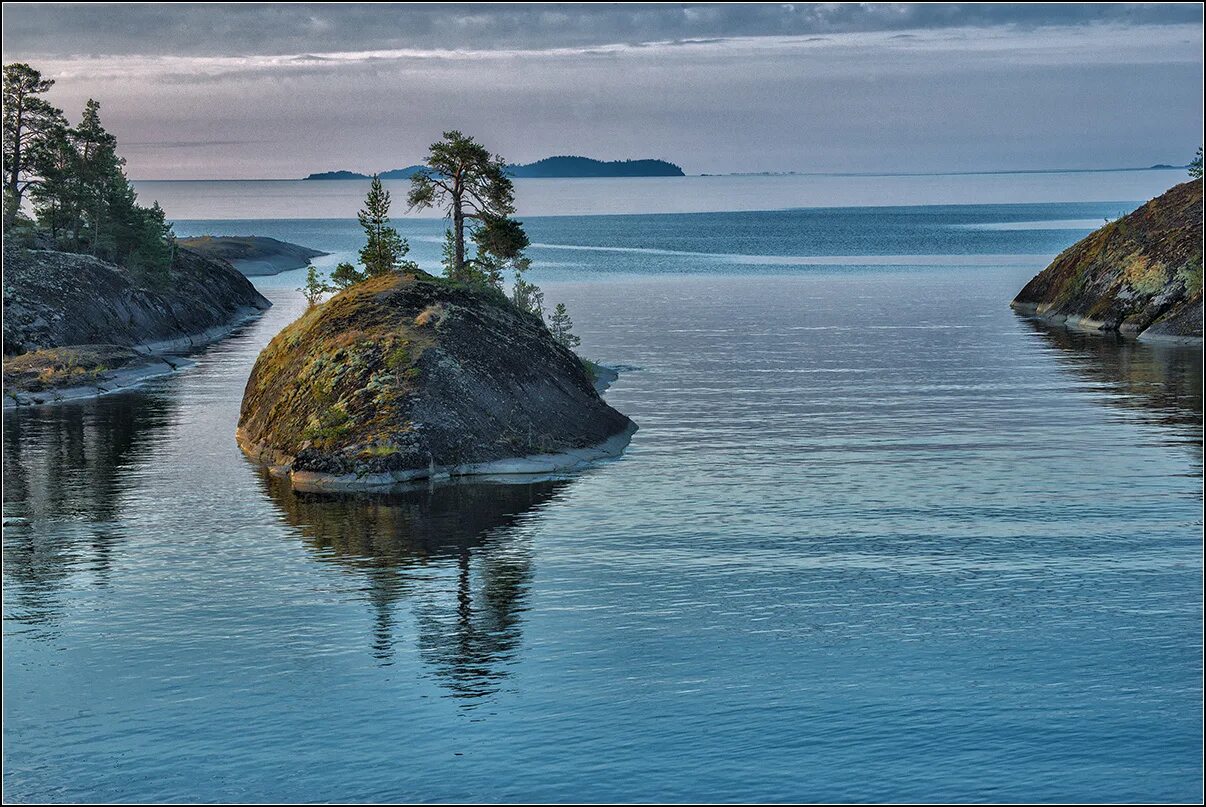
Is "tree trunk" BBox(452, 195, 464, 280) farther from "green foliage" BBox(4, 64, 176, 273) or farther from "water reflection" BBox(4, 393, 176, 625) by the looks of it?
"green foliage" BBox(4, 64, 176, 273)

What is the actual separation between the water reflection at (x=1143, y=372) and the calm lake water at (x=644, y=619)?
246cm

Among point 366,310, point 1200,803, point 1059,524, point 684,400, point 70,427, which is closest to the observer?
point 1200,803

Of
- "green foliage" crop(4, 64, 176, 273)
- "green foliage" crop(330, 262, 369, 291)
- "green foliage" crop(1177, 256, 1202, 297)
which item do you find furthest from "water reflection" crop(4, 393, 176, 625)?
"green foliage" crop(1177, 256, 1202, 297)

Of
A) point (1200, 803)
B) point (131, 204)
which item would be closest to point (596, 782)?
point (1200, 803)

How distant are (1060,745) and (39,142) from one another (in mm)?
111494

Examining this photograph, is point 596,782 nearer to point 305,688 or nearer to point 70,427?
point 305,688

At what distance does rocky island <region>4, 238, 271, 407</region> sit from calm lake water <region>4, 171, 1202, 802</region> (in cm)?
1864

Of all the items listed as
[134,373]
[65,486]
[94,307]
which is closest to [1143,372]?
[65,486]

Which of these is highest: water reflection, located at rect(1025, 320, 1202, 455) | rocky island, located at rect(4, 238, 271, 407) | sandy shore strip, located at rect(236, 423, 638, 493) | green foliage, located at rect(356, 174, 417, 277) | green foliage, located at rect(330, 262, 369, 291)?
green foliage, located at rect(356, 174, 417, 277)

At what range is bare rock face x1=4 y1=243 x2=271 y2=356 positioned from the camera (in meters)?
103

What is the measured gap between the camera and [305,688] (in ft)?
111

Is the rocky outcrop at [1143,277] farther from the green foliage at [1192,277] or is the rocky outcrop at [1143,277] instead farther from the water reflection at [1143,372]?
the water reflection at [1143,372]

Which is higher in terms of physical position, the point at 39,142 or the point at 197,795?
the point at 39,142

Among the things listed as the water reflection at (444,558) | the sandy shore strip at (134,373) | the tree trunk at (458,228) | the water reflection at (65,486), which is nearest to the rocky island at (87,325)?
the sandy shore strip at (134,373)
